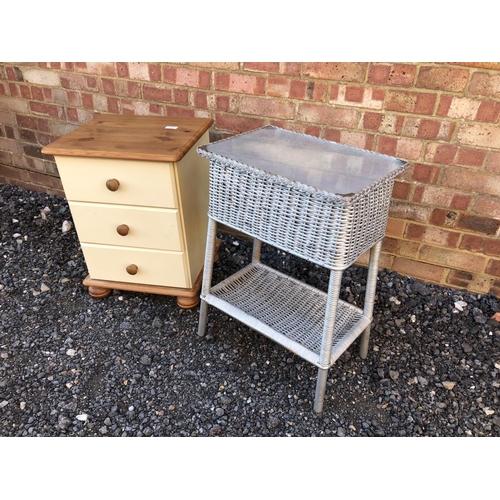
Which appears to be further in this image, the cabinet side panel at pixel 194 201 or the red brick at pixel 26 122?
the red brick at pixel 26 122

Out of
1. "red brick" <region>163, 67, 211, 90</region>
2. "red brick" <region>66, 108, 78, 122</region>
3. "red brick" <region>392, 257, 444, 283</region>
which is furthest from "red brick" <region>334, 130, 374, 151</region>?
"red brick" <region>66, 108, 78, 122</region>

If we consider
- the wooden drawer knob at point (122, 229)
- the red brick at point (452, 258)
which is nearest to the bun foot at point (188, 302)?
the wooden drawer knob at point (122, 229)

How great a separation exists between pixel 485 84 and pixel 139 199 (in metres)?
1.33

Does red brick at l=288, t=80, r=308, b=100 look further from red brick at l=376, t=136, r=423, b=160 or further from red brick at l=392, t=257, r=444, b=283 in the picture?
red brick at l=392, t=257, r=444, b=283

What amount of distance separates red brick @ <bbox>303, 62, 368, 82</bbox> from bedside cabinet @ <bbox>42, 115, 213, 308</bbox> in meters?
0.48

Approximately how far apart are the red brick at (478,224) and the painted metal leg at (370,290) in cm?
59

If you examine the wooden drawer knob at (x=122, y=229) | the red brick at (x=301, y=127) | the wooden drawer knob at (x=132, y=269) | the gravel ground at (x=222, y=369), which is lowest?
the gravel ground at (x=222, y=369)

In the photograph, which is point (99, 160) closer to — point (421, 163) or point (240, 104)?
point (240, 104)

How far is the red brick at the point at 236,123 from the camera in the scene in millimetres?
1988

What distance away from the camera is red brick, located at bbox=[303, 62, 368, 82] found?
1.70 meters

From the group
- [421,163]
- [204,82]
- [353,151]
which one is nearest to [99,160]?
[204,82]

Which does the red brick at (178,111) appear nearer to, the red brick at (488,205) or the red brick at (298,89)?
the red brick at (298,89)

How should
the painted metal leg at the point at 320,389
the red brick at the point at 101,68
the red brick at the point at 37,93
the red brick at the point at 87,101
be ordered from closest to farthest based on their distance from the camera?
the painted metal leg at the point at 320,389 < the red brick at the point at 101,68 < the red brick at the point at 87,101 < the red brick at the point at 37,93

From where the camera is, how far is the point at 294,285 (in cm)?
176
